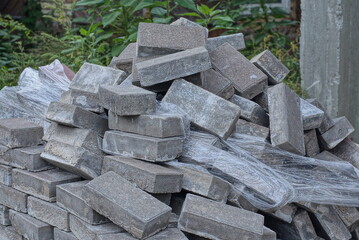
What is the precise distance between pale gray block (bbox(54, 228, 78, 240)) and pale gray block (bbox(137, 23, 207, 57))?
132cm

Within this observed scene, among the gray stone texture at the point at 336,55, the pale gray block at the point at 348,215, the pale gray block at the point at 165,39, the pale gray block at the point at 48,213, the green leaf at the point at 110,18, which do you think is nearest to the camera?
the pale gray block at the point at 48,213

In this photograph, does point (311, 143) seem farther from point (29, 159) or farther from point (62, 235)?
point (29, 159)

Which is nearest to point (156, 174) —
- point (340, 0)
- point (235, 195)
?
point (235, 195)

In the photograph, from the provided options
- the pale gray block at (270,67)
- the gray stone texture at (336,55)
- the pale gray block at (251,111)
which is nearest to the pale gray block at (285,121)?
the pale gray block at (251,111)

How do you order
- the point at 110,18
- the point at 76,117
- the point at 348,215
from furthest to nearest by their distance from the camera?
1. the point at 110,18
2. the point at 348,215
3. the point at 76,117

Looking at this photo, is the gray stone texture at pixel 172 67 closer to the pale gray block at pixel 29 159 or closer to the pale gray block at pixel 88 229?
the pale gray block at pixel 29 159

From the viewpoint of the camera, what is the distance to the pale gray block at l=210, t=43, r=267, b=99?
368 cm

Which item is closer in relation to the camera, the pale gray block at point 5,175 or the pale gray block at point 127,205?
the pale gray block at point 127,205

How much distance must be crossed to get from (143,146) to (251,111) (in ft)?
2.87

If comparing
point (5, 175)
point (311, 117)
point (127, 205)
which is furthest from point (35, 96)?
point (311, 117)

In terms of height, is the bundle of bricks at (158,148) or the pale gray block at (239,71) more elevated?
the pale gray block at (239,71)

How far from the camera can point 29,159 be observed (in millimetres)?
3381

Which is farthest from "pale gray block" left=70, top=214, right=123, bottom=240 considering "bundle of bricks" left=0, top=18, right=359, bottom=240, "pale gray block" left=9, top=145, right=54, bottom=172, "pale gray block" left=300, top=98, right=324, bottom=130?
"pale gray block" left=300, top=98, right=324, bottom=130

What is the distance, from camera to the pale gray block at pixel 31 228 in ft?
10.6
